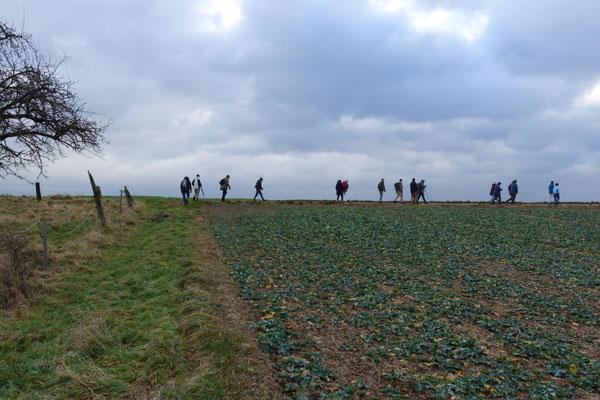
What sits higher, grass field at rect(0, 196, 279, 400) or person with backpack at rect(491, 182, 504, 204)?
person with backpack at rect(491, 182, 504, 204)

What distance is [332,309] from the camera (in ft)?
32.9

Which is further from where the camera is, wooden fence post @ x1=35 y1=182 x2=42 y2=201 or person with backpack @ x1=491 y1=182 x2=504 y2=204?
person with backpack @ x1=491 y1=182 x2=504 y2=204

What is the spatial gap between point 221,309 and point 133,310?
2.44 metres

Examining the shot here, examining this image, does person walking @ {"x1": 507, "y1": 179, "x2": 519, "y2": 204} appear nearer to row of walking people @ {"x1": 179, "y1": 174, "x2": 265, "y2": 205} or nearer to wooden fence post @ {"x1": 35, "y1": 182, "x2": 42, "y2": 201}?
row of walking people @ {"x1": 179, "y1": 174, "x2": 265, "y2": 205}

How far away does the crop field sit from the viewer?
6.61 m

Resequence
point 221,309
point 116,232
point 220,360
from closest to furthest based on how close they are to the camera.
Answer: point 220,360, point 221,309, point 116,232

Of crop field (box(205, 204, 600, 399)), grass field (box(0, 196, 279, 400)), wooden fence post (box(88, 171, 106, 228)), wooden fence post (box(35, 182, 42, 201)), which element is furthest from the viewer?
wooden fence post (box(35, 182, 42, 201))

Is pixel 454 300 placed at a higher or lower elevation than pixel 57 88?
lower

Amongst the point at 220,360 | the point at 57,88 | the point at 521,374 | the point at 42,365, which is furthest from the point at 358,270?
the point at 57,88

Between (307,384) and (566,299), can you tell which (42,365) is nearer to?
(307,384)

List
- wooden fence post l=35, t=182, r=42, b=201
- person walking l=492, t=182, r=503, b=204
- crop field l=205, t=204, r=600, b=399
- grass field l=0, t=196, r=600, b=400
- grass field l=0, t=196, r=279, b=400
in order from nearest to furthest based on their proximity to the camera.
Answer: grass field l=0, t=196, r=279, b=400
grass field l=0, t=196, r=600, b=400
crop field l=205, t=204, r=600, b=399
wooden fence post l=35, t=182, r=42, b=201
person walking l=492, t=182, r=503, b=204

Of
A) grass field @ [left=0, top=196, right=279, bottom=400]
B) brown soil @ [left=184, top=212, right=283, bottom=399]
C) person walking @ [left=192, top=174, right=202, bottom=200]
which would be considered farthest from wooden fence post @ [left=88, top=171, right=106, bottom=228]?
person walking @ [left=192, top=174, right=202, bottom=200]

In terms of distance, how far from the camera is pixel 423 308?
10.4m

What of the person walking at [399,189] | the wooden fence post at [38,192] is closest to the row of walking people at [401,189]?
the person walking at [399,189]
